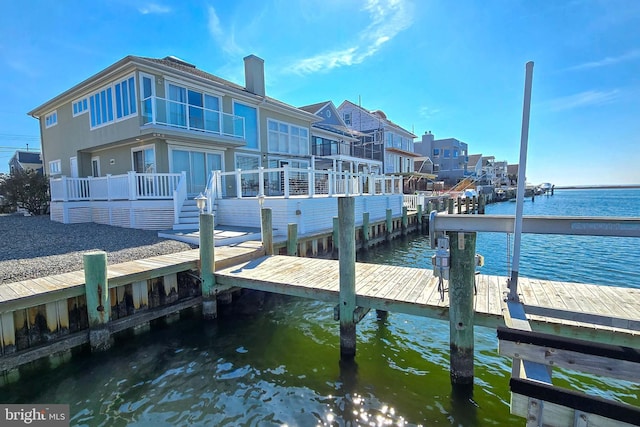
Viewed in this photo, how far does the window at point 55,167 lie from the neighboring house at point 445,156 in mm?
51640

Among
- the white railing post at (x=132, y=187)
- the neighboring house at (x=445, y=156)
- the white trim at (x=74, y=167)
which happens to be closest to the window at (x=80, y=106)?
the white trim at (x=74, y=167)

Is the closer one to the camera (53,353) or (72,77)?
(53,353)

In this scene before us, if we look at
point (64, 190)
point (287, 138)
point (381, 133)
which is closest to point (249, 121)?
point (287, 138)

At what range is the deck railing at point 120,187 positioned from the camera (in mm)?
12508

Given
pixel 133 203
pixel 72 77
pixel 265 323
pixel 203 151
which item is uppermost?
pixel 72 77

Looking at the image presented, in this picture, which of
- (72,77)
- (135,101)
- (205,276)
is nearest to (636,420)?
(205,276)

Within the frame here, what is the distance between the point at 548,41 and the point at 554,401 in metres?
8.24

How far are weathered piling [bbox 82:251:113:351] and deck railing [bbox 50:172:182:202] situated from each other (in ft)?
25.2

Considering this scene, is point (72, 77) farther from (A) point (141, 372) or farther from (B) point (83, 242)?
(A) point (141, 372)

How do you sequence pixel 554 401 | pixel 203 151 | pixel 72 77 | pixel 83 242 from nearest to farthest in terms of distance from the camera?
pixel 554 401
pixel 83 242
pixel 203 151
pixel 72 77

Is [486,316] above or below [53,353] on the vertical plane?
above

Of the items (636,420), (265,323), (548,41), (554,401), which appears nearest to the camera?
(636,420)

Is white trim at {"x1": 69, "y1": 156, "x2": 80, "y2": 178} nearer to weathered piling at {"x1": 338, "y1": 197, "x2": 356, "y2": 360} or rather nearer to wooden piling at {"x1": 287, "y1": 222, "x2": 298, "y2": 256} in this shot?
wooden piling at {"x1": 287, "y1": 222, "x2": 298, "y2": 256}

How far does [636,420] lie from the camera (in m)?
1.88
